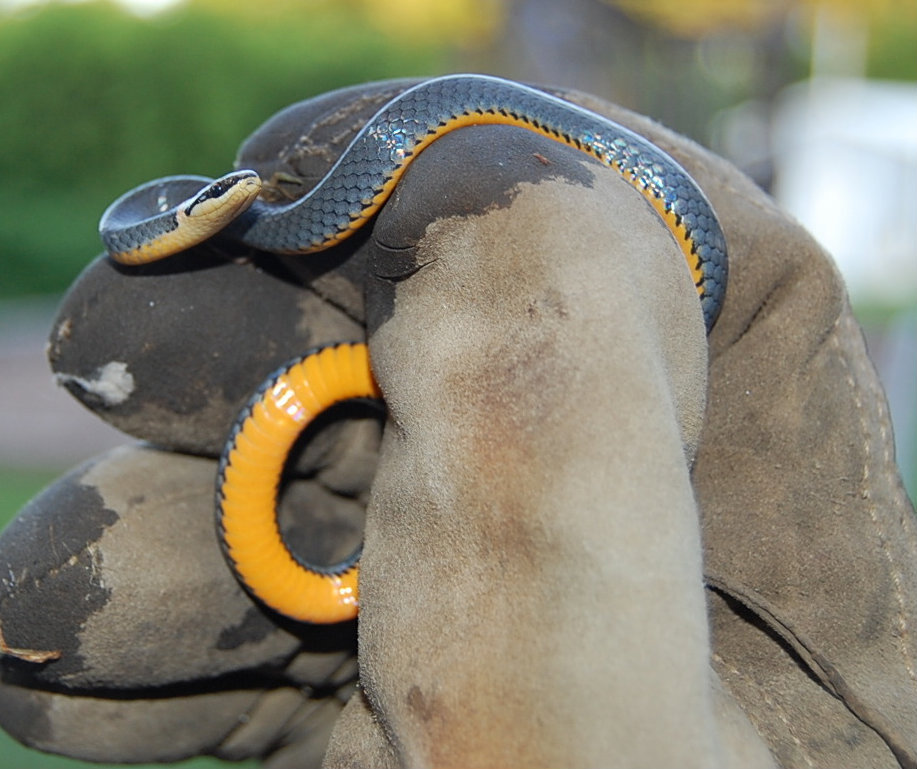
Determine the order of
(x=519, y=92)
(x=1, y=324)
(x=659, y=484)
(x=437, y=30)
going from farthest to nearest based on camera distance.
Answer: (x=437, y=30), (x=1, y=324), (x=519, y=92), (x=659, y=484)

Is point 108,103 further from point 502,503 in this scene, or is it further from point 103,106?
point 502,503

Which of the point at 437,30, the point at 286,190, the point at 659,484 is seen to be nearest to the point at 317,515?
the point at 286,190

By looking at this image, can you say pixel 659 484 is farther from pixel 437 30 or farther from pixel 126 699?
pixel 437 30

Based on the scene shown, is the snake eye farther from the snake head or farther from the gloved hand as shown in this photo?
the gloved hand

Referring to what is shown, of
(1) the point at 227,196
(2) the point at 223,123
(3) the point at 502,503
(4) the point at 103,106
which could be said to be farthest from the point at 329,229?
(2) the point at 223,123

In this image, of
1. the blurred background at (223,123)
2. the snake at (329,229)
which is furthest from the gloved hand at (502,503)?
the blurred background at (223,123)

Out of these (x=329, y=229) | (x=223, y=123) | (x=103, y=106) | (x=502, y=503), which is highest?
(x=329, y=229)

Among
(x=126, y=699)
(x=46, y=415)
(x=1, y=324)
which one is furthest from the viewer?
(x=1, y=324)
